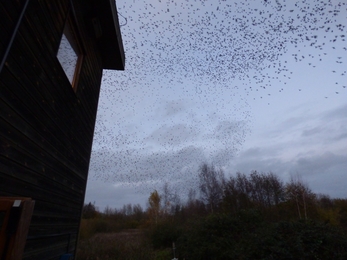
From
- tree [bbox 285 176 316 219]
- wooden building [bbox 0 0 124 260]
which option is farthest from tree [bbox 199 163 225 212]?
wooden building [bbox 0 0 124 260]

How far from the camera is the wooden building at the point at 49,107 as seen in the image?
225 centimetres

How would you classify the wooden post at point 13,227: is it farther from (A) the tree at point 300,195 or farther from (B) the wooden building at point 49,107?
(A) the tree at point 300,195

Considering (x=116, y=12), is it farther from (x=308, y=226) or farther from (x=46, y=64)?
(x=308, y=226)

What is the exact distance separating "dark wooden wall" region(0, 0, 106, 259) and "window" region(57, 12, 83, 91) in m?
0.18

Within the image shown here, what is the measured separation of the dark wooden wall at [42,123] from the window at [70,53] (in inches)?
7.1

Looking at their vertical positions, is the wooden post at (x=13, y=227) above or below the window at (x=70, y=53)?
below

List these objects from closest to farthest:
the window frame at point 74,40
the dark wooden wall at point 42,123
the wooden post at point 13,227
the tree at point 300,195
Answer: the wooden post at point 13,227
the dark wooden wall at point 42,123
the window frame at point 74,40
the tree at point 300,195

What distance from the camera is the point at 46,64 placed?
2945 mm

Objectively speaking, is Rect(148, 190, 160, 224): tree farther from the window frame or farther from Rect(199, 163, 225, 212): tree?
the window frame

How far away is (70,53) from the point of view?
3.97 metres

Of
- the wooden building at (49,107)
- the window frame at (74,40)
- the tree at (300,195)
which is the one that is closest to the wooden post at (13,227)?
the wooden building at (49,107)

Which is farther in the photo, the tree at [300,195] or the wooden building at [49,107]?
the tree at [300,195]

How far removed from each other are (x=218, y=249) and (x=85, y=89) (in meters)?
8.54

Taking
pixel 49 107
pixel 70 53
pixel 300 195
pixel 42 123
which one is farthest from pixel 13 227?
pixel 300 195
